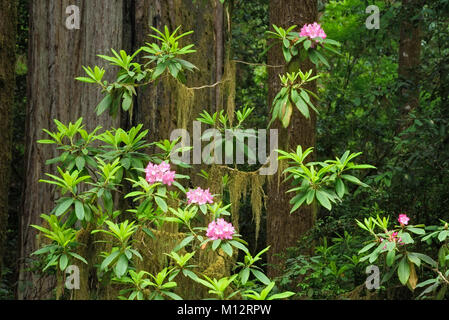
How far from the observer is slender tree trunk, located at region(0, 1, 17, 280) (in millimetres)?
4766

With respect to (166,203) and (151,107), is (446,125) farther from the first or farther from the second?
(166,203)

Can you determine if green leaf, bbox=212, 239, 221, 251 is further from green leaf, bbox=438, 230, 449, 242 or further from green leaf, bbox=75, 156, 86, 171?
green leaf, bbox=438, 230, 449, 242

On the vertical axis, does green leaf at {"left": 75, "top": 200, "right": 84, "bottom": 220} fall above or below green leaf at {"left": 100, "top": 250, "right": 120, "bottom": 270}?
above

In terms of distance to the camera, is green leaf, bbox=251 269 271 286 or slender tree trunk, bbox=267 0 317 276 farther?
slender tree trunk, bbox=267 0 317 276

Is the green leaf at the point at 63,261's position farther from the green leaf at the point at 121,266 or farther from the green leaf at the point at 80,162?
the green leaf at the point at 80,162

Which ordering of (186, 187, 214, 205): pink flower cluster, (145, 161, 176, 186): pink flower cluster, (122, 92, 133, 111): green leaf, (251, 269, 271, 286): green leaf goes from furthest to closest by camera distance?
(122, 92, 133, 111): green leaf < (186, 187, 214, 205): pink flower cluster < (145, 161, 176, 186): pink flower cluster < (251, 269, 271, 286): green leaf

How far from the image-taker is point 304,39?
4.84 m

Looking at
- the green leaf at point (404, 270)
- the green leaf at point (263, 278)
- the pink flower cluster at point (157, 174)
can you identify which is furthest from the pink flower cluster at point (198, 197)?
the green leaf at point (404, 270)

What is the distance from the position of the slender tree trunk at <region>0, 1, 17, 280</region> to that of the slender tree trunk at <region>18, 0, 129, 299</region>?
2.42ft

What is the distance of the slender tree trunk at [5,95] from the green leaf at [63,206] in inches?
Result: 29.9
